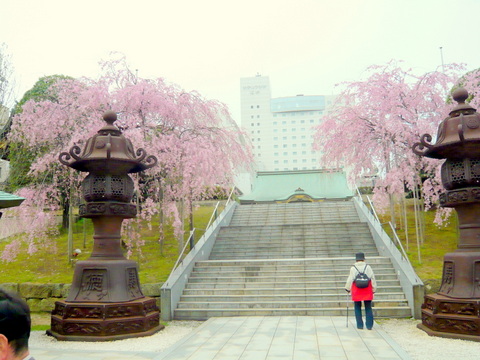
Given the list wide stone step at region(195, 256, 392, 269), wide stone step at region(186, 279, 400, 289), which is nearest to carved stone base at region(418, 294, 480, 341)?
wide stone step at region(186, 279, 400, 289)

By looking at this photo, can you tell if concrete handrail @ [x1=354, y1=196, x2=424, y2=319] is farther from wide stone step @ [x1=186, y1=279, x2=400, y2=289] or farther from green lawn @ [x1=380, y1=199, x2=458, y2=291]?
wide stone step @ [x1=186, y1=279, x2=400, y2=289]

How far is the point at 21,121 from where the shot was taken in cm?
1362

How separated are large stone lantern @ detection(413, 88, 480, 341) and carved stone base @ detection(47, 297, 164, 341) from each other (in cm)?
567

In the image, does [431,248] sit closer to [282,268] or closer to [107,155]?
[282,268]

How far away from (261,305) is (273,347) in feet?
10.9

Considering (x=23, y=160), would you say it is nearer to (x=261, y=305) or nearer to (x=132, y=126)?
(x=132, y=126)

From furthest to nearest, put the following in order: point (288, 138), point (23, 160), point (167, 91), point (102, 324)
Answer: point (288, 138)
point (23, 160)
point (167, 91)
point (102, 324)

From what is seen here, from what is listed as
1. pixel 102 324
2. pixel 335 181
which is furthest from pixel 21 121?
pixel 335 181

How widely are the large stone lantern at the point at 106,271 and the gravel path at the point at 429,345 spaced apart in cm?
489

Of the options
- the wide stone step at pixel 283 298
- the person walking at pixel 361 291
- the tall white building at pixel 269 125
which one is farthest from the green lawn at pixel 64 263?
the tall white building at pixel 269 125

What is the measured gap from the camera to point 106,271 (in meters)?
8.10

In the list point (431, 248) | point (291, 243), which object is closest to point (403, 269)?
point (431, 248)

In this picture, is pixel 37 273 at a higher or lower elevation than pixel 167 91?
lower

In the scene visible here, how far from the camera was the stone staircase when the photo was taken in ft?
32.6
